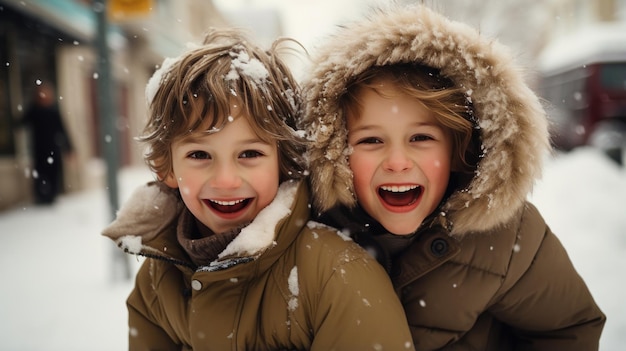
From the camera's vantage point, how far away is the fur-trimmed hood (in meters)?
1.56

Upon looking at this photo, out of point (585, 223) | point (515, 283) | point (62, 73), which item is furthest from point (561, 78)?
point (515, 283)

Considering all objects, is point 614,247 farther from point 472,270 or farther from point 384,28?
point 384,28

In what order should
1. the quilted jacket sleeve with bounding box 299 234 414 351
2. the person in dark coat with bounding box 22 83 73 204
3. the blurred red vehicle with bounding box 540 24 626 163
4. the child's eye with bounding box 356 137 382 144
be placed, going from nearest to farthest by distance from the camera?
the quilted jacket sleeve with bounding box 299 234 414 351
the child's eye with bounding box 356 137 382 144
the person in dark coat with bounding box 22 83 73 204
the blurred red vehicle with bounding box 540 24 626 163

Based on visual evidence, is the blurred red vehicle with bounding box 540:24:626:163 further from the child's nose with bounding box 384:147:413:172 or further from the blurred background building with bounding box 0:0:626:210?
the child's nose with bounding box 384:147:413:172

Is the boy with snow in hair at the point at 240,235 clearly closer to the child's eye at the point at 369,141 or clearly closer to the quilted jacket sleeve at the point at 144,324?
the quilted jacket sleeve at the point at 144,324

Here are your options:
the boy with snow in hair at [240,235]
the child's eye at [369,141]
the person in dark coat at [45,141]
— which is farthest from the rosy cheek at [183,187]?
the person in dark coat at [45,141]

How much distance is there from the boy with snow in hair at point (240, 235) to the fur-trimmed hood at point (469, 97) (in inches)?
5.2

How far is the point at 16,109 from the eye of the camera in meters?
8.05

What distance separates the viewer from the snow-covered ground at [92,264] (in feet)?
10.2

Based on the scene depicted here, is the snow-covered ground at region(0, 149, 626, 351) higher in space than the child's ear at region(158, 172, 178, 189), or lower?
lower

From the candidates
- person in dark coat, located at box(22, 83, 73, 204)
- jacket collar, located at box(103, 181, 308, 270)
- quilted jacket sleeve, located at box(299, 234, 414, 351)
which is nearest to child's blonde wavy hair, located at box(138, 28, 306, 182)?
jacket collar, located at box(103, 181, 308, 270)

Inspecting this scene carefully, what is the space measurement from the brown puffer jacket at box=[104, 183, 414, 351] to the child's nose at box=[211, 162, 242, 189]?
0.14 meters

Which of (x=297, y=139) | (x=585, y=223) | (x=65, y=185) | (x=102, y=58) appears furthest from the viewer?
(x=65, y=185)

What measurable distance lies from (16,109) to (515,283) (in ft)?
28.3
